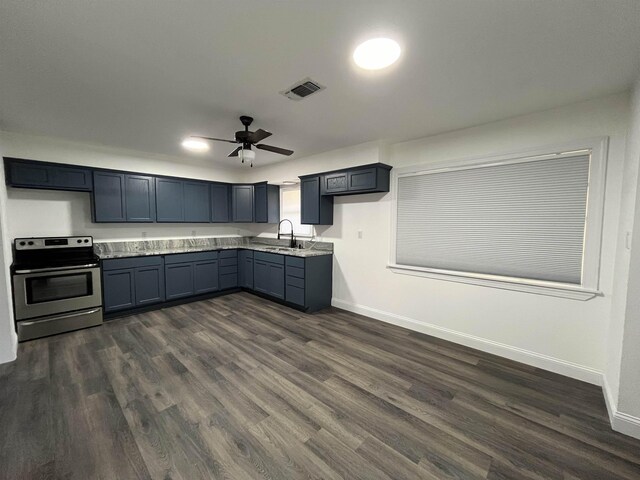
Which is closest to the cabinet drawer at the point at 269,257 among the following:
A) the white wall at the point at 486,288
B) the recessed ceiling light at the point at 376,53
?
the white wall at the point at 486,288

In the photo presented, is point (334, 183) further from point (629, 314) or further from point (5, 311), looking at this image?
point (5, 311)

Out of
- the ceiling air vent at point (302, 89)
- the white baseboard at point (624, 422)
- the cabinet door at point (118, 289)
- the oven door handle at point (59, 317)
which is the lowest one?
the white baseboard at point (624, 422)

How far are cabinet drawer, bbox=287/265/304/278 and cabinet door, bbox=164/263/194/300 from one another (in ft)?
5.84

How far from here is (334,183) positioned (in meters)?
4.01

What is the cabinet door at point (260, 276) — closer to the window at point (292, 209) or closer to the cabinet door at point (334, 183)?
the window at point (292, 209)

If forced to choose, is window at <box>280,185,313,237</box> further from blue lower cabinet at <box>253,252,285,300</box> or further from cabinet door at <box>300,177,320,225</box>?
blue lower cabinet at <box>253,252,285,300</box>

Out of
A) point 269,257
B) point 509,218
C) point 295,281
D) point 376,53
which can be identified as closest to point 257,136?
point 376,53

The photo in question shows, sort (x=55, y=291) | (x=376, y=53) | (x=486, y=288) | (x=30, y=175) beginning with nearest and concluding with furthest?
(x=376, y=53) < (x=486, y=288) < (x=55, y=291) < (x=30, y=175)

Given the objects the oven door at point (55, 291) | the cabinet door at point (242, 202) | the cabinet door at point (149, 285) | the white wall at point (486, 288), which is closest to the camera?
the white wall at point (486, 288)

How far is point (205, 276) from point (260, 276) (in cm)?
99

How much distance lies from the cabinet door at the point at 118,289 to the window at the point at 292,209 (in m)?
2.69

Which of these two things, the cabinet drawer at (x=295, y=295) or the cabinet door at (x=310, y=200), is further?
the cabinet door at (x=310, y=200)

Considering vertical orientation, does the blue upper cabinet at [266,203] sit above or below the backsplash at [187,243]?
above

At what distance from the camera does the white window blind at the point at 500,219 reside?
248cm
